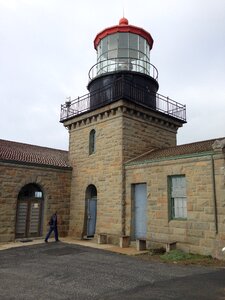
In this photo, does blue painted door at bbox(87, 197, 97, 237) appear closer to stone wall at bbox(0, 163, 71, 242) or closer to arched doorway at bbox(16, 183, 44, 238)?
stone wall at bbox(0, 163, 71, 242)

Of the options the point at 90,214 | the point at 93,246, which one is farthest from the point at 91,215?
the point at 93,246

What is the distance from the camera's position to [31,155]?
15.2m

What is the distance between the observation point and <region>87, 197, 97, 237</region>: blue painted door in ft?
48.2

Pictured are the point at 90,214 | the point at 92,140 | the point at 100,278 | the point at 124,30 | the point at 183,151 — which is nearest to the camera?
the point at 100,278

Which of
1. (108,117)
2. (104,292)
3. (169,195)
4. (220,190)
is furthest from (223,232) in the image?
(108,117)

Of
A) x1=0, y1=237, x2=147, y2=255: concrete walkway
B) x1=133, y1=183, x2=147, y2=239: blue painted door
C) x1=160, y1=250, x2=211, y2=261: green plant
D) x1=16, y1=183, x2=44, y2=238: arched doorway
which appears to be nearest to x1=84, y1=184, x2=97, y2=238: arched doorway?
x1=0, y1=237, x2=147, y2=255: concrete walkway

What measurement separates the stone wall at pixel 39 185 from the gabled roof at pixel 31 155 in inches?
11.0

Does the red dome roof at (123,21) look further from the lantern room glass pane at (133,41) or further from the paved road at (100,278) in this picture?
the paved road at (100,278)

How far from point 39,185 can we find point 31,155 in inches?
70.2

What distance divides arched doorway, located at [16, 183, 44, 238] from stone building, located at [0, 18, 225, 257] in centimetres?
6

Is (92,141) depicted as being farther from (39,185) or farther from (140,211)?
(140,211)

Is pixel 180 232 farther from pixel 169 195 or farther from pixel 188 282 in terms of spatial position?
pixel 188 282

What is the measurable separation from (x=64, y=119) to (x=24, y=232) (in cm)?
675

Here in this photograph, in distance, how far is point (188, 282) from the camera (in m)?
6.61
